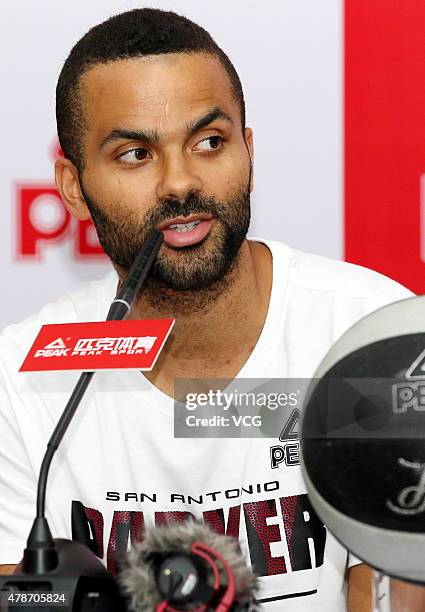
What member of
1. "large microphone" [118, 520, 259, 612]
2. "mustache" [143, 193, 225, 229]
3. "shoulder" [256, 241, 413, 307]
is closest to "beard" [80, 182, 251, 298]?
"mustache" [143, 193, 225, 229]

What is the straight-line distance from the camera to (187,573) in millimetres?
765

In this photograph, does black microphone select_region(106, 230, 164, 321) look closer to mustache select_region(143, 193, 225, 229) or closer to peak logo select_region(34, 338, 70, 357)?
peak logo select_region(34, 338, 70, 357)

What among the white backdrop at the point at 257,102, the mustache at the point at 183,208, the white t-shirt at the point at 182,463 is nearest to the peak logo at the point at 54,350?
the mustache at the point at 183,208

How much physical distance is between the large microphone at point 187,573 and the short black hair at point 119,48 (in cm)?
73

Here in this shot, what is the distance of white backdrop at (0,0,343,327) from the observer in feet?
5.49

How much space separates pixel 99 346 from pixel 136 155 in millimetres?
492

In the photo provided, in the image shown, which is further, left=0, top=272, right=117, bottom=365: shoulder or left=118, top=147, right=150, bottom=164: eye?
left=0, top=272, right=117, bottom=365: shoulder

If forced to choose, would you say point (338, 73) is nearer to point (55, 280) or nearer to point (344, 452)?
point (55, 280)

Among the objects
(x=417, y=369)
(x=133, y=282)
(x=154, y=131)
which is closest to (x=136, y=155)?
(x=154, y=131)

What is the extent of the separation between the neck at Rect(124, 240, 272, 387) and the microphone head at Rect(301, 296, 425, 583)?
561mm

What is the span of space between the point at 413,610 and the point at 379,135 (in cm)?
83

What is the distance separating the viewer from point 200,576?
77cm

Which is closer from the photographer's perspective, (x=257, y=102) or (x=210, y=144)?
(x=210, y=144)

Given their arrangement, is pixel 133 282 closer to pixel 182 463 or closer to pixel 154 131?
pixel 154 131
